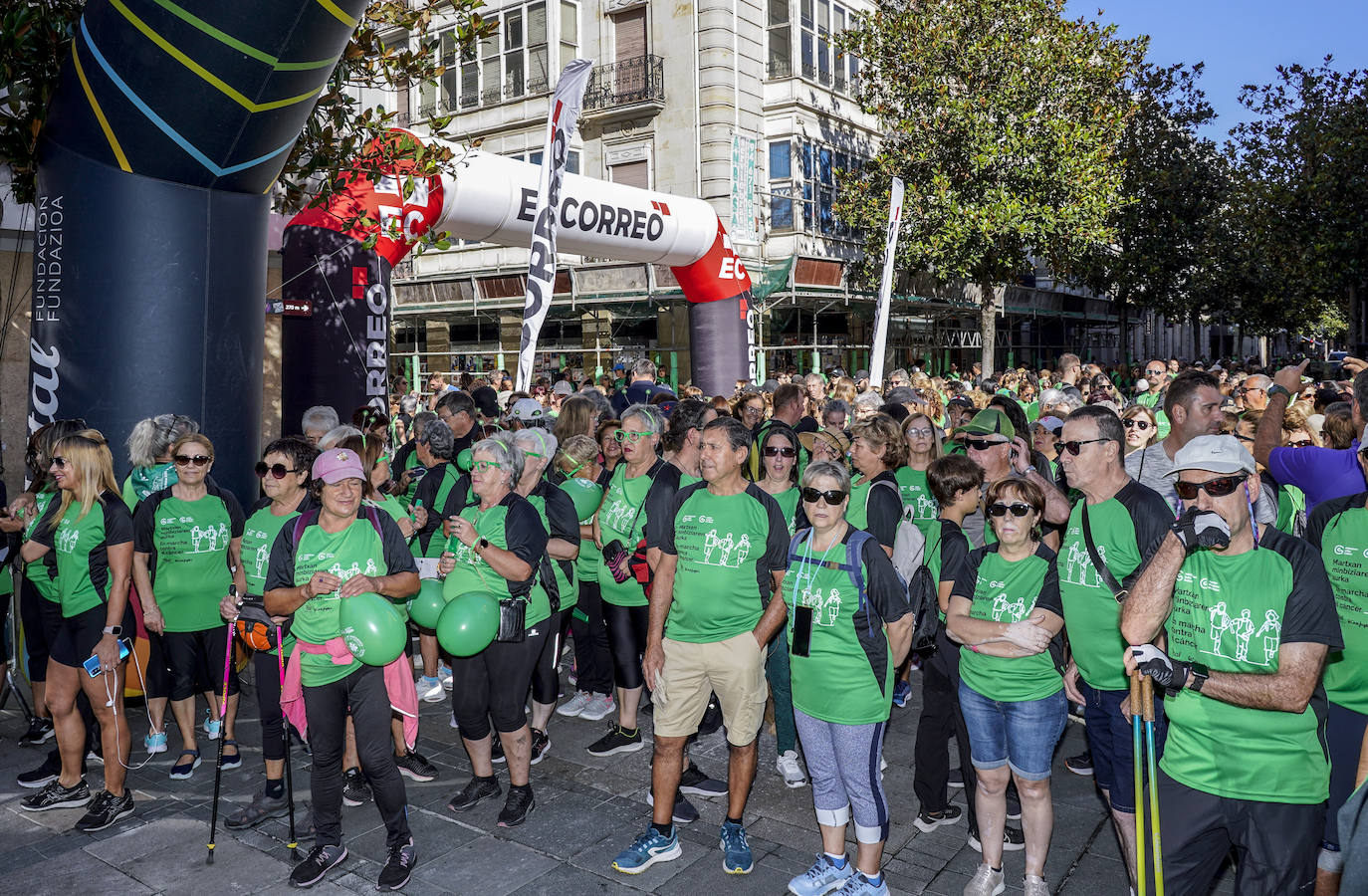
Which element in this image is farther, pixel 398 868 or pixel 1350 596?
pixel 398 868

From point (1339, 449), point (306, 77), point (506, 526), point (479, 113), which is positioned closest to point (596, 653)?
point (506, 526)

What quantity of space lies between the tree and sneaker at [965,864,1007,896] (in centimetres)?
1826

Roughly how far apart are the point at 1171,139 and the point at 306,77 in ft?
91.4

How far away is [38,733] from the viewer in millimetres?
5875

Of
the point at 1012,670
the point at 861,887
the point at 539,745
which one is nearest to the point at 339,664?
the point at 539,745

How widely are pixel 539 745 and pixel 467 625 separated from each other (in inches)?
60.3

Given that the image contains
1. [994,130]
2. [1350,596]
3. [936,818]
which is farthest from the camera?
[994,130]

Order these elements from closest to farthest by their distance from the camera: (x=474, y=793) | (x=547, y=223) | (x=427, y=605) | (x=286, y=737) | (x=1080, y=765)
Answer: (x=286, y=737), (x=427, y=605), (x=474, y=793), (x=1080, y=765), (x=547, y=223)

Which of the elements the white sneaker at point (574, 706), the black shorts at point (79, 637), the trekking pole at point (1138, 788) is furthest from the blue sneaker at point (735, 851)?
the black shorts at point (79, 637)

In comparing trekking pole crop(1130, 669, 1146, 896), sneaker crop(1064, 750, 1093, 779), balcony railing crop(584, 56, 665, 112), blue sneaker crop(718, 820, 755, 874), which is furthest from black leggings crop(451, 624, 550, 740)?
balcony railing crop(584, 56, 665, 112)

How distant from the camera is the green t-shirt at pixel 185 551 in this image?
5273 millimetres

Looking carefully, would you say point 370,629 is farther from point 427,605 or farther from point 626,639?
point 626,639

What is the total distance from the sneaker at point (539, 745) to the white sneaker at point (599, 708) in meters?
0.66

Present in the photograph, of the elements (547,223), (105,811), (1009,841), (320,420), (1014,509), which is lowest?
(1009,841)
